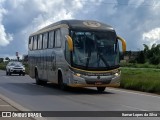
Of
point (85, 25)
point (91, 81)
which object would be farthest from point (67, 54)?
point (91, 81)

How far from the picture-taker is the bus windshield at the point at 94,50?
2269cm

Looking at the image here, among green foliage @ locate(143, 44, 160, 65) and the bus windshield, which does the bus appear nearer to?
the bus windshield

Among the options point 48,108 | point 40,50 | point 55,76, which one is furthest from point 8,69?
point 48,108

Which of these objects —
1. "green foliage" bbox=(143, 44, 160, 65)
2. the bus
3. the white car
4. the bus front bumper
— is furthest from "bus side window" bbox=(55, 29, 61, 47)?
"green foliage" bbox=(143, 44, 160, 65)

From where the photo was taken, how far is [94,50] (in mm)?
22891

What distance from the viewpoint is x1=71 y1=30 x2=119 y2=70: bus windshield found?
22688 mm

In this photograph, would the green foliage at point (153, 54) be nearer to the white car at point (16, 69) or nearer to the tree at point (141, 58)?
the tree at point (141, 58)

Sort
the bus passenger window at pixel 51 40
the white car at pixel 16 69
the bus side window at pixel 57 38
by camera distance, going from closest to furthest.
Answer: the bus side window at pixel 57 38, the bus passenger window at pixel 51 40, the white car at pixel 16 69

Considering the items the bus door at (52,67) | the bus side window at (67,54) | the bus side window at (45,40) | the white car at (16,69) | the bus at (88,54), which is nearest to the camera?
the bus at (88,54)

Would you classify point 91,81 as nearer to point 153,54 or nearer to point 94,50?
point 94,50

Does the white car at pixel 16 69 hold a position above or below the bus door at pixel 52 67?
below

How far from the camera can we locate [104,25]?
78.7 feet

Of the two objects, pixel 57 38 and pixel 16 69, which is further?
pixel 16 69

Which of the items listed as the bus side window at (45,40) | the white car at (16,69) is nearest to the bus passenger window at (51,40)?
the bus side window at (45,40)
